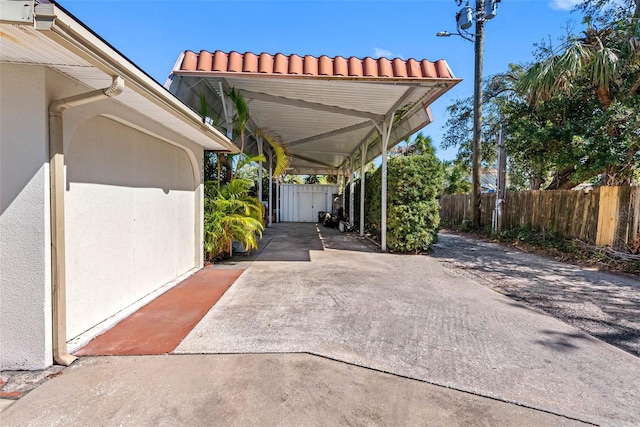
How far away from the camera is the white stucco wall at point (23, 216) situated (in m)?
2.36

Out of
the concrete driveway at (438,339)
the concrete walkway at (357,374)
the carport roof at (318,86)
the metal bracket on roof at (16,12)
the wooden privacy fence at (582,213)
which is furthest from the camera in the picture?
the wooden privacy fence at (582,213)

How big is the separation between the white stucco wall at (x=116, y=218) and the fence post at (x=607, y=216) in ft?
28.8

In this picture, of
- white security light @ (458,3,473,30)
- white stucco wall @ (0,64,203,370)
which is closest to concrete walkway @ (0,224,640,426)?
white stucco wall @ (0,64,203,370)

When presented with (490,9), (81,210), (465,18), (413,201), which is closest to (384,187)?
(413,201)

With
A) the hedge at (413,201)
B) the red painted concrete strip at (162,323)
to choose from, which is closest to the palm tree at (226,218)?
the red painted concrete strip at (162,323)

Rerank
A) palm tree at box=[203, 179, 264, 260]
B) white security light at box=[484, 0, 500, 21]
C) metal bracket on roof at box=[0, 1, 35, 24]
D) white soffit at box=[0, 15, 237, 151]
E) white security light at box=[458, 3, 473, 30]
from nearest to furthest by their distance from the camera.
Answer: metal bracket on roof at box=[0, 1, 35, 24]
white soffit at box=[0, 15, 237, 151]
palm tree at box=[203, 179, 264, 260]
white security light at box=[484, 0, 500, 21]
white security light at box=[458, 3, 473, 30]

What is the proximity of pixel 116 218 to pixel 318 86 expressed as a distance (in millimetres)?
4236

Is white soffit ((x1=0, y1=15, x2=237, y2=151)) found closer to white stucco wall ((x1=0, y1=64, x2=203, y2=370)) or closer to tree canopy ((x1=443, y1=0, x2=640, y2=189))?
white stucco wall ((x1=0, y1=64, x2=203, y2=370))

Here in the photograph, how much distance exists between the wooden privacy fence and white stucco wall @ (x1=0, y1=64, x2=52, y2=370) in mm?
9340

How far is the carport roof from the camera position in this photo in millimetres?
5492

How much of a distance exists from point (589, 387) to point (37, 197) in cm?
428

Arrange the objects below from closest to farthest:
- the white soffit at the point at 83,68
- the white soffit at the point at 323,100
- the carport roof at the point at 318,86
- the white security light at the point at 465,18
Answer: the white soffit at the point at 83,68
the carport roof at the point at 318,86
the white soffit at the point at 323,100
the white security light at the point at 465,18

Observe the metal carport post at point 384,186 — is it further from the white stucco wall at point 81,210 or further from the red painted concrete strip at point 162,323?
the white stucco wall at point 81,210

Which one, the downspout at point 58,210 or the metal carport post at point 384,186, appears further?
the metal carport post at point 384,186
